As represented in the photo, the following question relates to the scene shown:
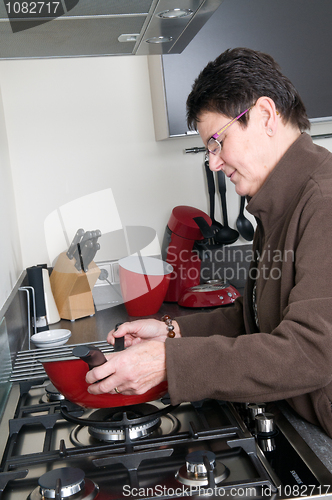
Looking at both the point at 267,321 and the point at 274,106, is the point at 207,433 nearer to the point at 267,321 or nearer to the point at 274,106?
the point at 267,321

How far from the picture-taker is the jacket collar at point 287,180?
2.81 feet

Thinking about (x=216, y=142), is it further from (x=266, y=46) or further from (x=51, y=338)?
(x=266, y=46)

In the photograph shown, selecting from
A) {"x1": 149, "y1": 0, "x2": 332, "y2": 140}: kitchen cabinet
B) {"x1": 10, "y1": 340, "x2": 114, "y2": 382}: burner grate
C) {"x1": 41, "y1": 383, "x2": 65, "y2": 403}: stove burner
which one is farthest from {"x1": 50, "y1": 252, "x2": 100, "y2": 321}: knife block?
{"x1": 41, "y1": 383, "x2": 65, "y2": 403}: stove burner

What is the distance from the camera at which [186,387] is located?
0.72m

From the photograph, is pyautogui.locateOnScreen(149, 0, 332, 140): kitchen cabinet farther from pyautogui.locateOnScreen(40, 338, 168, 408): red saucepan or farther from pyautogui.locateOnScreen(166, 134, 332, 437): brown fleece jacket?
pyautogui.locateOnScreen(40, 338, 168, 408): red saucepan

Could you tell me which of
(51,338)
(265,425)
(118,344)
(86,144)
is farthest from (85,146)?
(265,425)

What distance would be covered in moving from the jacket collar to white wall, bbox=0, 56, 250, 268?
1141 mm

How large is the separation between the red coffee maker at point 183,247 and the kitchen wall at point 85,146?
0.15 meters

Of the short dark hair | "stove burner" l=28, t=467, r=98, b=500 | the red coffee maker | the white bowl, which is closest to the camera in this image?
"stove burner" l=28, t=467, r=98, b=500

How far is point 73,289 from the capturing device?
1736 mm

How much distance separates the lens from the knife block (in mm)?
1735

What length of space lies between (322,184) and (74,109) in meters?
1.38

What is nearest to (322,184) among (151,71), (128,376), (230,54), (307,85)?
(230,54)

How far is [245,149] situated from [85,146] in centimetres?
117
